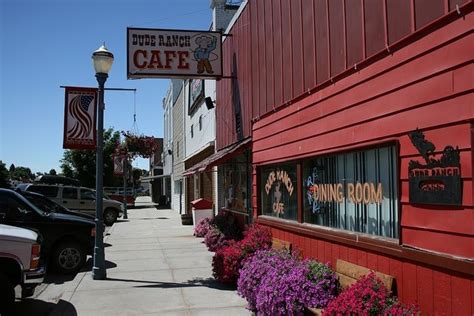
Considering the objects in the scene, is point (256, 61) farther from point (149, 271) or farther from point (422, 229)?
point (422, 229)

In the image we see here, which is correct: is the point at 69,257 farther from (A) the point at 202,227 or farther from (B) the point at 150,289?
(A) the point at 202,227

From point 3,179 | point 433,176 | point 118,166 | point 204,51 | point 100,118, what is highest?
point 204,51

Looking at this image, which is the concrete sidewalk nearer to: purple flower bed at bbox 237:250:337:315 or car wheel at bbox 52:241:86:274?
car wheel at bbox 52:241:86:274

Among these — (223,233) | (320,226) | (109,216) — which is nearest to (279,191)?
(320,226)

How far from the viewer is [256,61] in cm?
1134

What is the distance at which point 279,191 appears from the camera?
31.8 feet

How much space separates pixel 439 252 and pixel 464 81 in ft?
4.82

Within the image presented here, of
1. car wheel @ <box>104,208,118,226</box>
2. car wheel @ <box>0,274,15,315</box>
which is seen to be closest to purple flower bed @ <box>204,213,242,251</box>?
car wheel @ <box>0,274,15,315</box>

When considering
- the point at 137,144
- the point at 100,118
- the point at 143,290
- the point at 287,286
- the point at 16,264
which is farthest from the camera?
the point at 137,144

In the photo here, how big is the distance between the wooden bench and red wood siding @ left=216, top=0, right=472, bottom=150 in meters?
2.35

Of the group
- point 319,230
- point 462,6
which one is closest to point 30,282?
point 319,230

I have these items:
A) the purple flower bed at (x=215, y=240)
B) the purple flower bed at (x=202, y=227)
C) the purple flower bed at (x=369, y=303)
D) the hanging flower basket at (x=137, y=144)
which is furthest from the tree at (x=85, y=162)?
the purple flower bed at (x=369, y=303)

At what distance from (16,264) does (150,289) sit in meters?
2.55

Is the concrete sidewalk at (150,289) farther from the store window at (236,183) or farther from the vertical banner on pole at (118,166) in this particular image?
the vertical banner on pole at (118,166)
